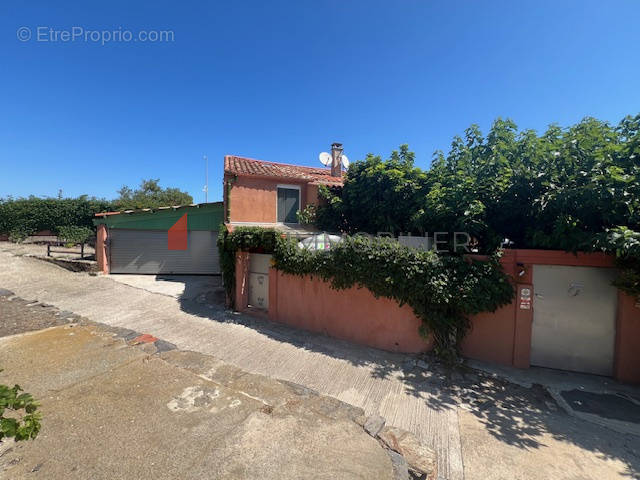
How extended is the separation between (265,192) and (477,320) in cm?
925

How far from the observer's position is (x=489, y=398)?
478cm

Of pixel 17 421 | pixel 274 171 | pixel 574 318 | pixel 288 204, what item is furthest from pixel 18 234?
pixel 574 318

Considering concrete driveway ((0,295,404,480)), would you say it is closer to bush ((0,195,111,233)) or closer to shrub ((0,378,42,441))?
shrub ((0,378,42,441))

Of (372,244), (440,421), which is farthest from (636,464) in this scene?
(372,244)

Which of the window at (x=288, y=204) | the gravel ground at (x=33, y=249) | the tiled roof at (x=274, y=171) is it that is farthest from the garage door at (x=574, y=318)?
the gravel ground at (x=33, y=249)

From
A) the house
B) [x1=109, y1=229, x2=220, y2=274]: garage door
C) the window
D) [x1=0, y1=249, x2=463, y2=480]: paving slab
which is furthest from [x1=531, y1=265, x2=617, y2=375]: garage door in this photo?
[x1=109, y1=229, x2=220, y2=274]: garage door

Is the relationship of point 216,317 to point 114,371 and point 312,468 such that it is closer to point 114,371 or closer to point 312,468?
point 114,371

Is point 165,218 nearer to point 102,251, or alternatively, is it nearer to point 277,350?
point 102,251

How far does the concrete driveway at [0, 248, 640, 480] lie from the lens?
3.42 m

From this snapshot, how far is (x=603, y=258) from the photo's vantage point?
17.5 ft

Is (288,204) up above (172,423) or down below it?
above

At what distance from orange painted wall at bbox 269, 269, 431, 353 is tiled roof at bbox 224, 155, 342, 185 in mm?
5286

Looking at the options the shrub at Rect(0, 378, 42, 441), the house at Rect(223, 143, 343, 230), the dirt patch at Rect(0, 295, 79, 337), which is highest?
the house at Rect(223, 143, 343, 230)

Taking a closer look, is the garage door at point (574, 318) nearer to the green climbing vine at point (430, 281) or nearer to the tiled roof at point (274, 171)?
the green climbing vine at point (430, 281)
